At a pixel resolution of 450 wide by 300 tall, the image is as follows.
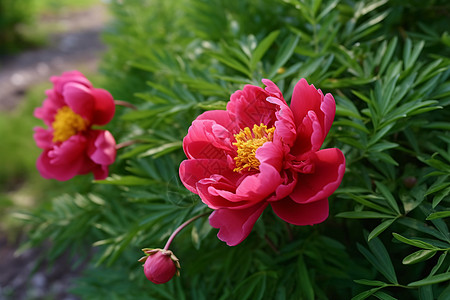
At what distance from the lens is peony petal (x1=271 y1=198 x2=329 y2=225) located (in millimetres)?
604

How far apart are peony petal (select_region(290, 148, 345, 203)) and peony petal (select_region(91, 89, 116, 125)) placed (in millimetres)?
494

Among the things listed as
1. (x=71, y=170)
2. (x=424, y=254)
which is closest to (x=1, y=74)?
(x=71, y=170)

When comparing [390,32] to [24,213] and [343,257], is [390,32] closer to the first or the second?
[343,257]

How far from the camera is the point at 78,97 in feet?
2.96

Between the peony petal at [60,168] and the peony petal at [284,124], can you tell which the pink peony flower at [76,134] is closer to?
the peony petal at [60,168]

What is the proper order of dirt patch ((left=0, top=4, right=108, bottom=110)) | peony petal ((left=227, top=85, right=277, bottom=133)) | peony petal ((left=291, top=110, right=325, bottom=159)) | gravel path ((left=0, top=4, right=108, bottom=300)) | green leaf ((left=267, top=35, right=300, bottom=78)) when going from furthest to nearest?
dirt patch ((left=0, top=4, right=108, bottom=110)) < gravel path ((left=0, top=4, right=108, bottom=300)) < green leaf ((left=267, top=35, right=300, bottom=78)) < peony petal ((left=227, top=85, right=277, bottom=133)) < peony petal ((left=291, top=110, right=325, bottom=159))

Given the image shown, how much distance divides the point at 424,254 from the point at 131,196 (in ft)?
1.88

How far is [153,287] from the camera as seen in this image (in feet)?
3.39

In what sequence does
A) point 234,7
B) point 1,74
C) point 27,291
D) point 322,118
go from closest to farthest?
point 322,118
point 234,7
point 27,291
point 1,74

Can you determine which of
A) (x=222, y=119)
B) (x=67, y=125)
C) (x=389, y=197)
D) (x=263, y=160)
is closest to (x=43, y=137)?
(x=67, y=125)

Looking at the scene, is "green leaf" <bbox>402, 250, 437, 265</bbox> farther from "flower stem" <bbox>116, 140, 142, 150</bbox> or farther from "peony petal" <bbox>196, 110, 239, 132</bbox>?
"flower stem" <bbox>116, 140, 142, 150</bbox>

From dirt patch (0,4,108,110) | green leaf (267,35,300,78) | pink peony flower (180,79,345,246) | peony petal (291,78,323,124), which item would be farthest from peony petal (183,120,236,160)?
dirt patch (0,4,108,110)

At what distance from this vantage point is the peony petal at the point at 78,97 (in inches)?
35.3

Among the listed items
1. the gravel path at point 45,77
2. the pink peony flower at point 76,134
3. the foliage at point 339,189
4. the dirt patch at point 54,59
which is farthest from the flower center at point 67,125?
the dirt patch at point 54,59
